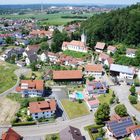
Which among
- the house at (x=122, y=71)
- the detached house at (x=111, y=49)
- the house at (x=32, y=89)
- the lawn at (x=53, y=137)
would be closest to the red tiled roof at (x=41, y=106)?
the lawn at (x=53, y=137)

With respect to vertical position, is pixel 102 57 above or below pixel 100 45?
below

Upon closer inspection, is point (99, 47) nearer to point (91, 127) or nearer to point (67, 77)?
point (67, 77)

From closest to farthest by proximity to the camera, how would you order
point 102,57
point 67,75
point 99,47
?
point 67,75 < point 102,57 < point 99,47

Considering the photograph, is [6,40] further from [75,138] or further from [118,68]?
[75,138]

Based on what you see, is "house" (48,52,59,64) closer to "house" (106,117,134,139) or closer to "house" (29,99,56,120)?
"house" (29,99,56,120)

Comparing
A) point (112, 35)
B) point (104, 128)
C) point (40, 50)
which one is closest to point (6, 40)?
point (40, 50)

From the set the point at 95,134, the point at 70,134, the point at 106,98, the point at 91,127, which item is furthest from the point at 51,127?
the point at 106,98

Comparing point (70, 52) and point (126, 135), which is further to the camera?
point (70, 52)
